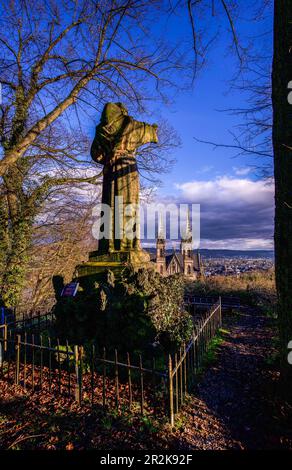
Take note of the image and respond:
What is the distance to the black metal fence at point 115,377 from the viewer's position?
12.0ft

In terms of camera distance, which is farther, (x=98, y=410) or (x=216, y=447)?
(x=98, y=410)

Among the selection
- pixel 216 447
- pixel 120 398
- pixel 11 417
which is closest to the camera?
pixel 216 447

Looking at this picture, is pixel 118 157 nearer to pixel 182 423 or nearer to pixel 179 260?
pixel 182 423

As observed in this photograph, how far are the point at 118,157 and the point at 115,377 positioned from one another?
5.24 metres

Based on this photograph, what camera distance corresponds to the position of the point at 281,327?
409cm

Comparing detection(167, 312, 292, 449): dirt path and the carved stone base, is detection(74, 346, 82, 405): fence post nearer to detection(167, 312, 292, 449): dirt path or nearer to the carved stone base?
detection(167, 312, 292, 449): dirt path

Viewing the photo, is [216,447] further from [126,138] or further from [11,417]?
[126,138]

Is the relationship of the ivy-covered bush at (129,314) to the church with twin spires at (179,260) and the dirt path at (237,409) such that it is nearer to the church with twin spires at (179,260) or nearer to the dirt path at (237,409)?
the dirt path at (237,409)

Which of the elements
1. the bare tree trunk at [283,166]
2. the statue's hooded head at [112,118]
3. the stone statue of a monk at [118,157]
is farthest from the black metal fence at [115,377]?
the statue's hooded head at [112,118]

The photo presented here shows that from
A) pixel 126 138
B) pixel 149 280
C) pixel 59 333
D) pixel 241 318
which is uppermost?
pixel 126 138

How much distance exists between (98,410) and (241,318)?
8.58 metres

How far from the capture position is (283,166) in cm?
388

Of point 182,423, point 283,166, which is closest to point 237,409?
point 182,423
